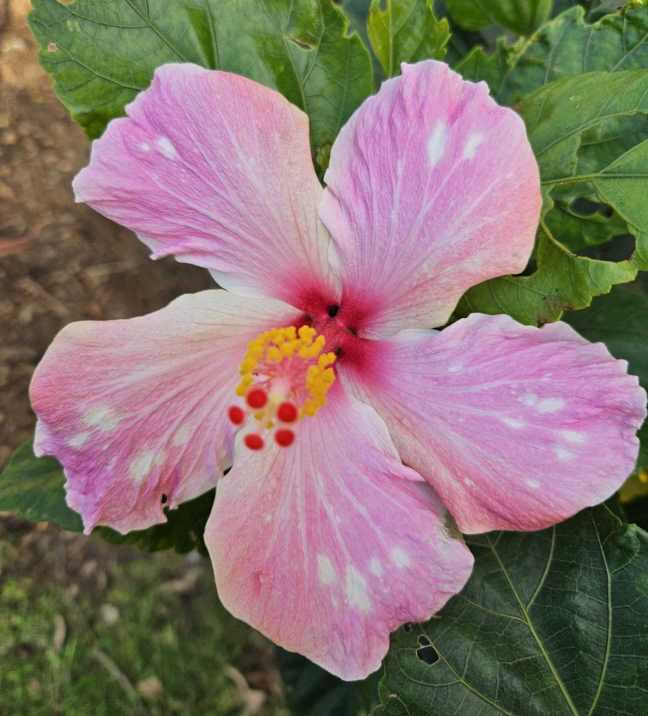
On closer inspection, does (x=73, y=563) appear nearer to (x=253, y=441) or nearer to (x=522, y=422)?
(x=253, y=441)

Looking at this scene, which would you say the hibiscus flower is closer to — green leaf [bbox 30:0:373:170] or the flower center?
the flower center

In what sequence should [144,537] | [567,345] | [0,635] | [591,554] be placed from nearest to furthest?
[567,345] → [591,554] → [144,537] → [0,635]

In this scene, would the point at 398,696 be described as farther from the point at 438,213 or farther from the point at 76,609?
the point at 76,609

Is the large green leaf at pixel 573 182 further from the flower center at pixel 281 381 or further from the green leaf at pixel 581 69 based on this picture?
the flower center at pixel 281 381

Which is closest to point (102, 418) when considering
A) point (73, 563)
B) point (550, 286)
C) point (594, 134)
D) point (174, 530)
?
point (174, 530)

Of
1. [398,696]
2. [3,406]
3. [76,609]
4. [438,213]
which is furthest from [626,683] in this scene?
[3,406]

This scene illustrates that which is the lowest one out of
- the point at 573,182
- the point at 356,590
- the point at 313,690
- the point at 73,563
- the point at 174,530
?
the point at 73,563
